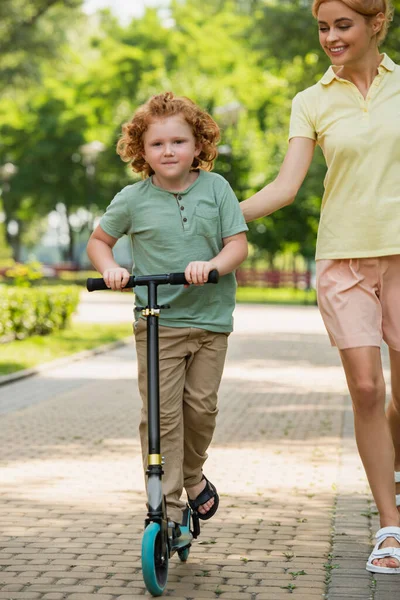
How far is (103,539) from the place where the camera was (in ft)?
16.3

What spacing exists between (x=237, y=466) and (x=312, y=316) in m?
21.8

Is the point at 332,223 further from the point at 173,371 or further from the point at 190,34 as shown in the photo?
the point at 190,34

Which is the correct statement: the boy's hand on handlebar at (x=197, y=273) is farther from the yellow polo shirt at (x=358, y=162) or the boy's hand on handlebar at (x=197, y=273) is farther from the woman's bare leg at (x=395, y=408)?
the woman's bare leg at (x=395, y=408)

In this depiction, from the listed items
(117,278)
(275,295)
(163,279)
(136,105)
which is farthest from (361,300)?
(136,105)

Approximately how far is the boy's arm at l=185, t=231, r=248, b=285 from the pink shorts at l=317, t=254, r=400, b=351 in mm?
405

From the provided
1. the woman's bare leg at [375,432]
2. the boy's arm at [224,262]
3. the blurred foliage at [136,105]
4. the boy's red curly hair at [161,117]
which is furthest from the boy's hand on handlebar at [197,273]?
the blurred foliage at [136,105]

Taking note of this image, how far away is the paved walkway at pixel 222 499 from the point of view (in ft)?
13.7

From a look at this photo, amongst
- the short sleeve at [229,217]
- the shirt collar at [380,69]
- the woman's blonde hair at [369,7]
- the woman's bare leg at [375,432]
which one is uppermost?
the woman's blonde hair at [369,7]

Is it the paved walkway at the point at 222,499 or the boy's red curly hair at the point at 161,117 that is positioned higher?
the boy's red curly hair at the point at 161,117

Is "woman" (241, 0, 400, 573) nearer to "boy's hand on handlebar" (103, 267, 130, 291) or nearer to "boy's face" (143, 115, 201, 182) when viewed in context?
"boy's face" (143, 115, 201, 182)

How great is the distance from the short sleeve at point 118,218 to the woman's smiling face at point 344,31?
0.94 m

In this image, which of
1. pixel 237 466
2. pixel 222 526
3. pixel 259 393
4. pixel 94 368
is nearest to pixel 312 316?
pixel 94 368

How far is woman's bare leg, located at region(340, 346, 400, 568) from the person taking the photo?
Result: 166 inches

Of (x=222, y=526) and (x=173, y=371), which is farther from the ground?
(x=173, y=371)
